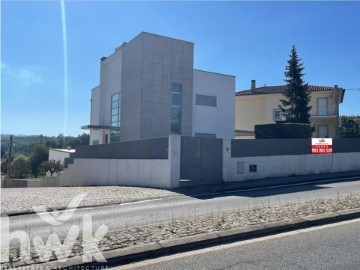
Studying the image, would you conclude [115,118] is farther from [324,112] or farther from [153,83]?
[324,112]

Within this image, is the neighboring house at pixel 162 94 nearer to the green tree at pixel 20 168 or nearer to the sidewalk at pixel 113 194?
the sidewalk at pixel 113 194

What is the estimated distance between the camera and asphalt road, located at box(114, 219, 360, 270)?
170 inches

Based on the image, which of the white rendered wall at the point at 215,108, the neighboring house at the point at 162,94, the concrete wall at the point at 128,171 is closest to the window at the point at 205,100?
the neighboring house at the point at 162,94

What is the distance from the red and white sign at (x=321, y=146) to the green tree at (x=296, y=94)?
42.9 feet

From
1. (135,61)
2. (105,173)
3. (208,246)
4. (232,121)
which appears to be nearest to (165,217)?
(208,246)

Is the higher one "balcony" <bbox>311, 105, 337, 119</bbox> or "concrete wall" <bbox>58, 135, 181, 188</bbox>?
"balcony" <bbox>311, 105, 337, 119</bbox>

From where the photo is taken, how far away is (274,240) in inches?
213

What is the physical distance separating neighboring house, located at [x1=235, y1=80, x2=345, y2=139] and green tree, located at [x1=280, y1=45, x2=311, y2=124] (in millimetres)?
5736

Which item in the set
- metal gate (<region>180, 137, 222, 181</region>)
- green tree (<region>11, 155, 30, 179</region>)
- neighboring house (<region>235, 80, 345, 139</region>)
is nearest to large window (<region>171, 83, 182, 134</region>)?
neighboring house (<region>235, 80, 345, 139</region>)

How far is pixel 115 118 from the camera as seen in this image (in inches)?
1262

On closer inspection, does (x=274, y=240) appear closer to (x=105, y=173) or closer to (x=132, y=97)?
(x=105, y=173)

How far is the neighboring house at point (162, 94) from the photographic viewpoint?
2714 cm

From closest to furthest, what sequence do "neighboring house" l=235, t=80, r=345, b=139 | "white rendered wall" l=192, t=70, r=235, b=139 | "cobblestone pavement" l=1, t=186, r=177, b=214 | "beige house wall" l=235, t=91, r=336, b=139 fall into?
"cobblestone pavement" l=1, t=186, r=177, b=214 < "white rendered wall" l=192, t=70, r=235, b=139 < "neighboring house" l=235, t=80, r=345, b=139 < "beige house wall" l=235, t=91, r=336, b=139
